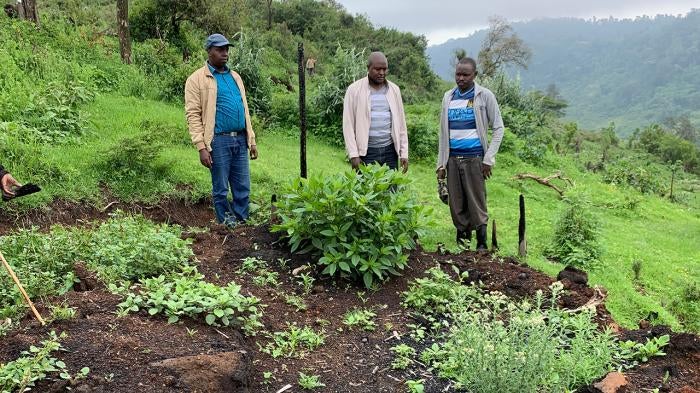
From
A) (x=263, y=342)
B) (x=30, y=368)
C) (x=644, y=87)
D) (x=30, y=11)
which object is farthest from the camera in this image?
(x=644, y=87)

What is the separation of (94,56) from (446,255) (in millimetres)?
9316

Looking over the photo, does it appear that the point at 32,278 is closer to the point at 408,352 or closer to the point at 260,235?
the point at 260,235

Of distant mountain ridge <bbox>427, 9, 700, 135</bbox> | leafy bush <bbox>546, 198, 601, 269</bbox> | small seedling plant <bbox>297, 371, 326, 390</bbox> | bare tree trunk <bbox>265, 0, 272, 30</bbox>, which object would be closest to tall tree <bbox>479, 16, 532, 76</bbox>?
bare tree trunk <bbox>265, 0, 272, 30</bbox>

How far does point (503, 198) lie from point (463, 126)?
4287mm

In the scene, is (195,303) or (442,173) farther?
(442,173)

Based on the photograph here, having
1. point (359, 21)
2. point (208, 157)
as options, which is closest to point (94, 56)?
point (208, 157)

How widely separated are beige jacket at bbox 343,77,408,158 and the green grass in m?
1.21

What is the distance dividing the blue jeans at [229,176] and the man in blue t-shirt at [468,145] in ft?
6.98

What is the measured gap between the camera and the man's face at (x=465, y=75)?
5.62 metres

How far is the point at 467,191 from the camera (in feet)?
19.7

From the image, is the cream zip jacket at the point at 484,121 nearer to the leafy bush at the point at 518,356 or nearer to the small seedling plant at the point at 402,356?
the leafy bush at the point at 518,356

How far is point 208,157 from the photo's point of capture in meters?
5.68

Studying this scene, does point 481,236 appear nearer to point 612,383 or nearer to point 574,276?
point 574,276

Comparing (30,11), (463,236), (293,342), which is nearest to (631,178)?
(463,236)
